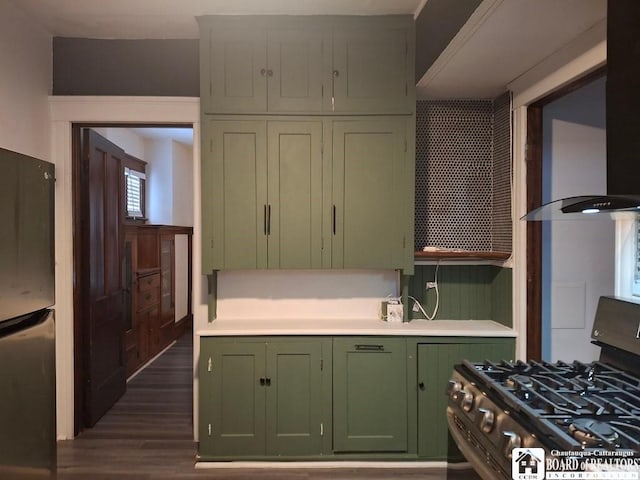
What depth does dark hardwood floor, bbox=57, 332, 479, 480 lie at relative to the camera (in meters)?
2.65

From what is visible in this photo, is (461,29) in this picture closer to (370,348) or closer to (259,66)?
(259,66)

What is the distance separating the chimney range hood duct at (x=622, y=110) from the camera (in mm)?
1325

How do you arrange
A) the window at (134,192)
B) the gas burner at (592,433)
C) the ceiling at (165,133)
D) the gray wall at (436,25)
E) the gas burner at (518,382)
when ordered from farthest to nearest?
the ceiling at (165,133) → the window at (134,192) → the gray wall at (436,25) → the gas burner at (518,382) → the gas burner at (592,433)

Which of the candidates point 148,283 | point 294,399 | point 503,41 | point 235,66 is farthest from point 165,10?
point 148,283

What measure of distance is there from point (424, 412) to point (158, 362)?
3248 millimetres

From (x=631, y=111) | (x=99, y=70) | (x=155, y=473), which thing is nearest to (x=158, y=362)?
(x=155, y=473)

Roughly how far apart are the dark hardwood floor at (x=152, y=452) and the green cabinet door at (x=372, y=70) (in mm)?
2091

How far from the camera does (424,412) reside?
2.73 m

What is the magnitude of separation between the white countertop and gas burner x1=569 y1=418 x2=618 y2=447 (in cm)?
150

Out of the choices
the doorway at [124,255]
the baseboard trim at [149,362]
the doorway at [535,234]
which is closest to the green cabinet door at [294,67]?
the doorway at [124,255]

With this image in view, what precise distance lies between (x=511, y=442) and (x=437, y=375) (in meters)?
1.55

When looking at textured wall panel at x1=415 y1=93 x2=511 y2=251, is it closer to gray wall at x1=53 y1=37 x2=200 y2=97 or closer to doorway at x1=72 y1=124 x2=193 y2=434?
gray wall at x1=53 y1=37 x2=200 y2=97

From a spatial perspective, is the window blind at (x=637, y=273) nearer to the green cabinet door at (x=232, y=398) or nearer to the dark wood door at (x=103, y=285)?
the green cabinet door at (x=232, y=398)

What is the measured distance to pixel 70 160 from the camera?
3.13 meters
